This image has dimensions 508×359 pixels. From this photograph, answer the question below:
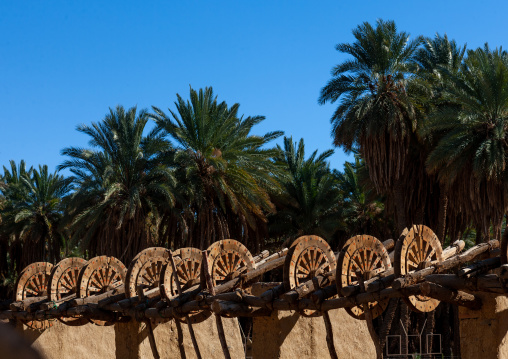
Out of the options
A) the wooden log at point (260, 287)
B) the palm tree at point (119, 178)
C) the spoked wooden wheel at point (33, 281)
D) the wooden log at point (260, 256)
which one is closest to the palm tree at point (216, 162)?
the palm tree at point (119, 178)

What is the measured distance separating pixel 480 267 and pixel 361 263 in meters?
2.39

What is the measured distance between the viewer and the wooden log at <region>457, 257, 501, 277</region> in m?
8.90

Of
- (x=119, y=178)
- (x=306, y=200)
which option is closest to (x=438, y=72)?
(x=306, y=200)

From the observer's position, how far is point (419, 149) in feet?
83.1

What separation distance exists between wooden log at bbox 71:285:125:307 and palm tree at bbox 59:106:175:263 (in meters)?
9.27

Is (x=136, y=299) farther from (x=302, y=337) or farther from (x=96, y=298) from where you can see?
(x=302, y=337)

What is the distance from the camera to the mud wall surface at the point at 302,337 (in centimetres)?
1188

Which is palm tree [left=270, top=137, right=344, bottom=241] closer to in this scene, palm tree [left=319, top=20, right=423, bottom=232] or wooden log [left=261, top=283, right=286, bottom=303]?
palm tree [left=319, top=20, right=423, bottom=232]

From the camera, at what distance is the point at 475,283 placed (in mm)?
8836

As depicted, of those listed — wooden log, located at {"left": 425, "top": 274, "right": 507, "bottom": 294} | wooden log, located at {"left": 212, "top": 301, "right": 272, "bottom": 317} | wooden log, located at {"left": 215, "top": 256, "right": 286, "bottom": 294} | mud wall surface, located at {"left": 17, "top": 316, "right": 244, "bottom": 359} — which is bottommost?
mud wall surface, located at {"left": 17, "top": 316, "right": 244, "bottom": 359}

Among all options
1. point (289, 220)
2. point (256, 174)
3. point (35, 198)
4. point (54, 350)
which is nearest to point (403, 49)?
point (256, 174)

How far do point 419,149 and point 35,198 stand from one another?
1876 centimetres

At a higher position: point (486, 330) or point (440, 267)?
point (440, 267)

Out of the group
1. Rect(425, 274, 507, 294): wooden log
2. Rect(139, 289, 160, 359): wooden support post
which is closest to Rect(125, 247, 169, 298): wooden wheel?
Rect(139, 289, 160, 359): wooden support post
